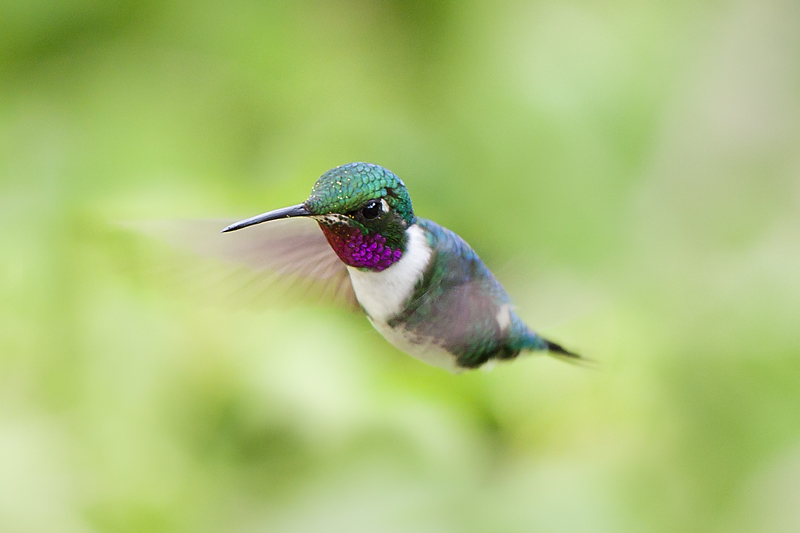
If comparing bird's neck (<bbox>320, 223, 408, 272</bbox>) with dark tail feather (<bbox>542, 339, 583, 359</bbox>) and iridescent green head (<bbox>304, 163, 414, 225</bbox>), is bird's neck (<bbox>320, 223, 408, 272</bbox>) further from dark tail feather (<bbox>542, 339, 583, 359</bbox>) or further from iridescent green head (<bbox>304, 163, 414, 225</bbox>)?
dark tail feather (<bbox>542, 339, 583, 359</bbox>)

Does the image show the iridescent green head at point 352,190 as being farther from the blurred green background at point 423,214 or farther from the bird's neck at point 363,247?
the blurred green background at point 423,214

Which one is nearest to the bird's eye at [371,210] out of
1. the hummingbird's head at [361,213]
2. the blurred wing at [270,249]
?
the hummingbird's head at [361,213]

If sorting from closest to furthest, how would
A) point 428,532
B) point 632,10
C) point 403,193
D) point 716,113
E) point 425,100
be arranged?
point 403,193, point 428,532, point 425,100, point 632,10, point 716,113

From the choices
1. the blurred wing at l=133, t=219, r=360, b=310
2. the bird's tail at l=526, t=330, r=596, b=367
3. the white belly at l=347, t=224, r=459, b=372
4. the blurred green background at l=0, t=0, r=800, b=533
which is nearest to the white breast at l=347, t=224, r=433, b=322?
the white belly at l=347, t=224, r=459, b=372

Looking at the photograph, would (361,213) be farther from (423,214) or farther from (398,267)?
(423,214)

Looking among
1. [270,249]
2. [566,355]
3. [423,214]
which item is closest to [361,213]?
[270,249]

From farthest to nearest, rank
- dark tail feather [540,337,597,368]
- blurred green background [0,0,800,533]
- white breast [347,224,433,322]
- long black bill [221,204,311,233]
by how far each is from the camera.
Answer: blurred green background [0,0,800,533]
dark tail feather [540,337,597,368]
white breast [347,224,433,322]
long black bill [221,204,311,233]

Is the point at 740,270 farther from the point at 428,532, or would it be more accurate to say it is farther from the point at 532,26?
the point at 428,532

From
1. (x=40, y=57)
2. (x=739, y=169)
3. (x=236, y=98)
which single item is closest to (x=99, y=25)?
(x=40, y=57)
